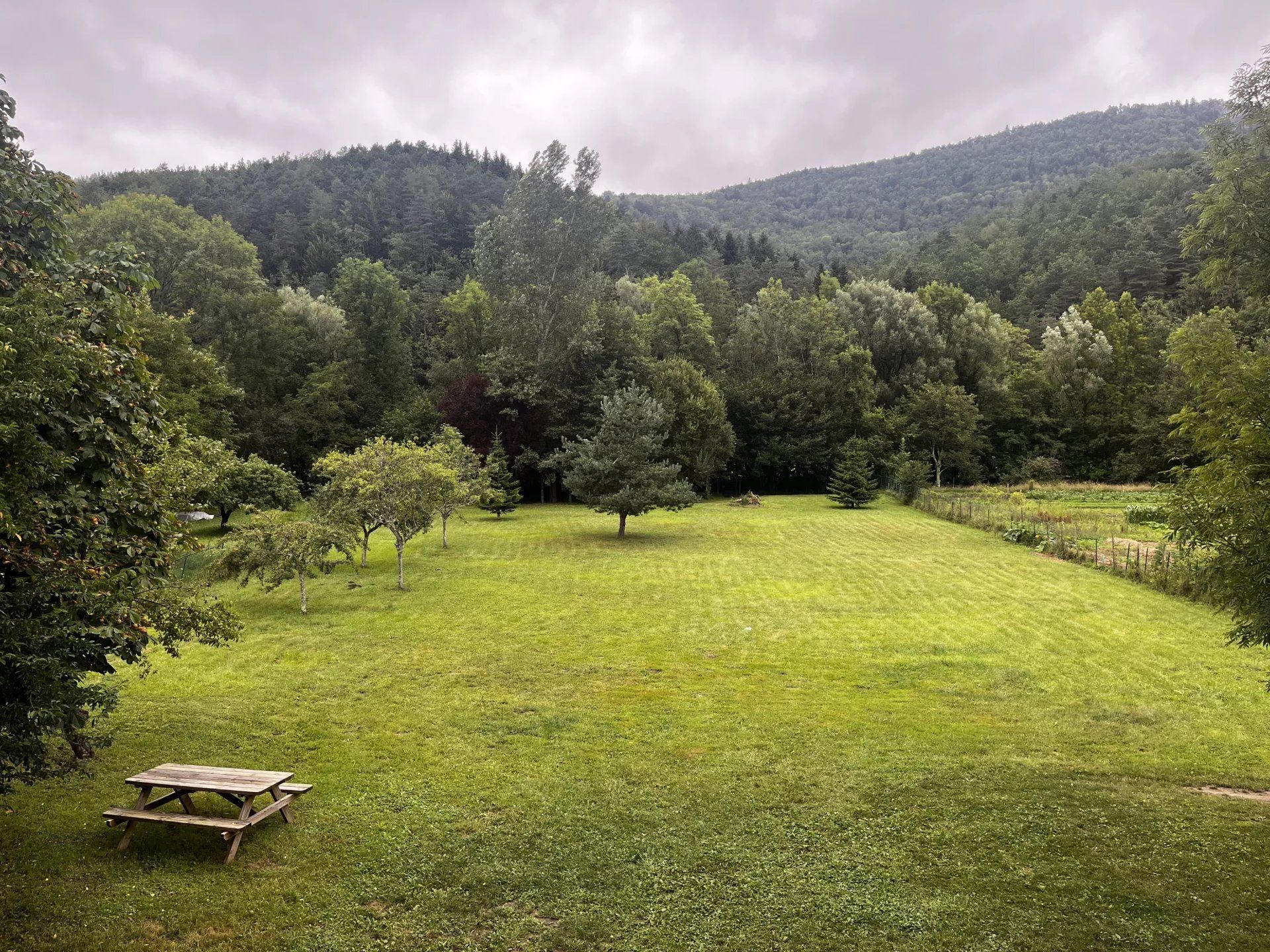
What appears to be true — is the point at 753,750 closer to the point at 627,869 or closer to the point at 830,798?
the point at 830,798

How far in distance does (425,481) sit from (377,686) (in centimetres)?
991

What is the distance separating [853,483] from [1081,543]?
66.7 feet

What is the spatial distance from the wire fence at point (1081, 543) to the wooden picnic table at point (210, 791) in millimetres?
10180

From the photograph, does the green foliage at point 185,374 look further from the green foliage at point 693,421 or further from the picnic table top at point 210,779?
the picnic table top at point 210,779

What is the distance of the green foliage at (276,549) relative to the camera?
18.2 m

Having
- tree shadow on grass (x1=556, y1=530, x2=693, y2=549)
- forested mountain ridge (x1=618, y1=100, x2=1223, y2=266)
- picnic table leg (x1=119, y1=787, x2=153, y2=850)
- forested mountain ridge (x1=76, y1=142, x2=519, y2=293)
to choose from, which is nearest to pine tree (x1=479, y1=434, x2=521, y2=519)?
tree shadow on grass (x1=556, y1=530, x2=693, y2=549)

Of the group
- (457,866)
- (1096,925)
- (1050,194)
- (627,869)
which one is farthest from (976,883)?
(1050,194)

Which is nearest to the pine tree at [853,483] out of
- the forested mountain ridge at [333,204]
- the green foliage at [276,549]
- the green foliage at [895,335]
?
the green foliage at [895,335]

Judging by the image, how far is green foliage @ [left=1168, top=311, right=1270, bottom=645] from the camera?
7129 millimetres

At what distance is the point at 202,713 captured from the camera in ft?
37.4

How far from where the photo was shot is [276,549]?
1830 centimetres

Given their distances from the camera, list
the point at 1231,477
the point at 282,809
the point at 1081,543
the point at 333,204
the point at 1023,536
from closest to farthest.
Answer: the point at 1231,477 < the point at 282,809 < the point at 1081,543 < the point at 1023,536 < the point at 333,204

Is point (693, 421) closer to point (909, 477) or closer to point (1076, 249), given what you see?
point (909, 477)

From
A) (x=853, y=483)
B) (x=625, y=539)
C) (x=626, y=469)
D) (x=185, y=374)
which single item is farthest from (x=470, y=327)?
(x=625, y=539)
